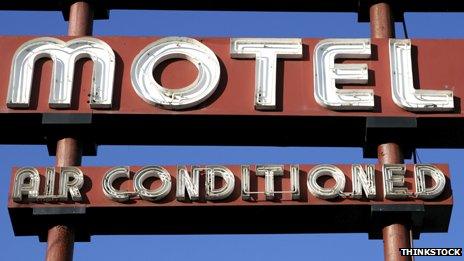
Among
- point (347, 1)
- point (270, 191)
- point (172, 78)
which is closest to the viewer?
point (270, 191)

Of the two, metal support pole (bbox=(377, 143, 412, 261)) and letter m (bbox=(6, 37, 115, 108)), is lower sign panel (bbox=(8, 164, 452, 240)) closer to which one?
metal support pole (bbox=(377, 143, 412, 261))

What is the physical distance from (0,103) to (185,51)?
258 centimetres

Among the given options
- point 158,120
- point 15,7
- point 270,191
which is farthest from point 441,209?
point 15,7

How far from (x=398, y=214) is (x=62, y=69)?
4.98 meters

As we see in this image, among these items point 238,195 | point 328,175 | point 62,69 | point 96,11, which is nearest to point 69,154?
point 62,69

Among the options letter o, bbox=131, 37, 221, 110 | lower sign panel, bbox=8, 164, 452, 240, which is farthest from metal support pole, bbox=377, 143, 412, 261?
letter o, bbox=131, 37, 221, 110

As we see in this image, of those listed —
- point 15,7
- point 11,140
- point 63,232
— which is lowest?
point 63,232

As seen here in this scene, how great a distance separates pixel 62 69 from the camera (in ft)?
66.2

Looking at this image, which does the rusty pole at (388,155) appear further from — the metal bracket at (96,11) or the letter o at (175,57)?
the metal bracket at (96,11)

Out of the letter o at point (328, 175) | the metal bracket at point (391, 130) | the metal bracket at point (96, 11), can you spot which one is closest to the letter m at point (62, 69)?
the metal bracket at point (96, 11)

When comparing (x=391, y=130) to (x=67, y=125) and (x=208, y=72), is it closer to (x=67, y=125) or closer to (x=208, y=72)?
(x=208, y=72)

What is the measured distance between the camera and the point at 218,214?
19031 millimetres

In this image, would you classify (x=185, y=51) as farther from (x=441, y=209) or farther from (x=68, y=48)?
(x=441, y=209)

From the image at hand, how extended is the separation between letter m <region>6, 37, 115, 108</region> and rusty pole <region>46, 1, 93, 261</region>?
0.45 meters
